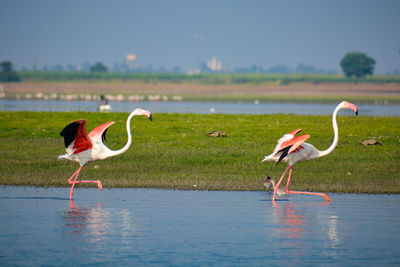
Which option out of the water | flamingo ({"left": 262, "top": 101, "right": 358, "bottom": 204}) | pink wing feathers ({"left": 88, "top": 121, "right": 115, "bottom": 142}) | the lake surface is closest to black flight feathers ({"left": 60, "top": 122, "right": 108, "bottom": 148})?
pink wing feathers ({"left": 88, "top": 121, "right": 115, "bottom": 142})

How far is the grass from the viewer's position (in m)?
17.2

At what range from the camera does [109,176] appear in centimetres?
1791

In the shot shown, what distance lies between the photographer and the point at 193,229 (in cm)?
1219

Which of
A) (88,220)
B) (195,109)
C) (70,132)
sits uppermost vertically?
(70,132)

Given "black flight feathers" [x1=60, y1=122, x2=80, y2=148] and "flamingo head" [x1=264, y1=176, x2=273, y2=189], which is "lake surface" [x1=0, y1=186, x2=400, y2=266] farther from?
"black flight feathers" [x1=60, y1=122, x2=80, y2=148]

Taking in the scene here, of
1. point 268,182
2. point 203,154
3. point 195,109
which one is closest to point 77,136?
point 268,182

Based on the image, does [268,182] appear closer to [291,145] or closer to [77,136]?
→ [291,145]

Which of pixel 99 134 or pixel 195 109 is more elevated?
pixel 99 134

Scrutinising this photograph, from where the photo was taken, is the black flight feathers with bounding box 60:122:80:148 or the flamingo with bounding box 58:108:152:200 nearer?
the black flight feathers with bounding box 60:122:80:148

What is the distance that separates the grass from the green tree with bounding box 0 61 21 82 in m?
155

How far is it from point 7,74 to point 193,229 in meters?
178

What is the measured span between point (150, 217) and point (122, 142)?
1112 centimetres

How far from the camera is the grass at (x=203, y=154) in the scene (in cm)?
1716

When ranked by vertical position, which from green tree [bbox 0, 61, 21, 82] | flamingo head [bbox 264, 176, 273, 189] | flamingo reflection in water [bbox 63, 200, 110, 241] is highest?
green tree [bbox 0, 61, 21, 82]
